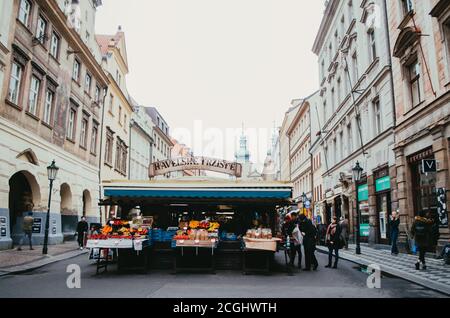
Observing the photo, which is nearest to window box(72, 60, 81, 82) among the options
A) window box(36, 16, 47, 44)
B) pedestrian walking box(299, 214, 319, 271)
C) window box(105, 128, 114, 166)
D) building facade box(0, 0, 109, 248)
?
building facade box(0, 0, 109, 248)

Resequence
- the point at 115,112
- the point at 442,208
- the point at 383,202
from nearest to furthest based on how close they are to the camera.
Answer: the point at 442,208
the point at 383,202
the point at 115,112

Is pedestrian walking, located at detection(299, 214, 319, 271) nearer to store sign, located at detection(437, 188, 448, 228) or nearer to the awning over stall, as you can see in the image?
the awning over stall

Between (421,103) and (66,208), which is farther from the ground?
(421,103)

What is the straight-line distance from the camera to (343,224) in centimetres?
1936

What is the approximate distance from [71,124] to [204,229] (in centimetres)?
1655

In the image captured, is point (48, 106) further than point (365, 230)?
No

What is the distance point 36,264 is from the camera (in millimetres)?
13047

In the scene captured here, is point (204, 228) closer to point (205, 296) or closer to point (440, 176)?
point (205, 296)

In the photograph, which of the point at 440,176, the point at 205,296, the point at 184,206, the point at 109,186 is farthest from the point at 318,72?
the point at 205,296

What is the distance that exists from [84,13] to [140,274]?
2158 centimetres

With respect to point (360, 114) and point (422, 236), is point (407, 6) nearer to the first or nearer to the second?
point (360, 114)

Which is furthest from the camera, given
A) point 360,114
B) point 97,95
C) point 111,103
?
point 111,103

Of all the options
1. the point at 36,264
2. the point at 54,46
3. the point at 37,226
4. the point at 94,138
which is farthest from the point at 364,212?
the point at 54,46

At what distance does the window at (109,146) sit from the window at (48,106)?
10461 millimetres
